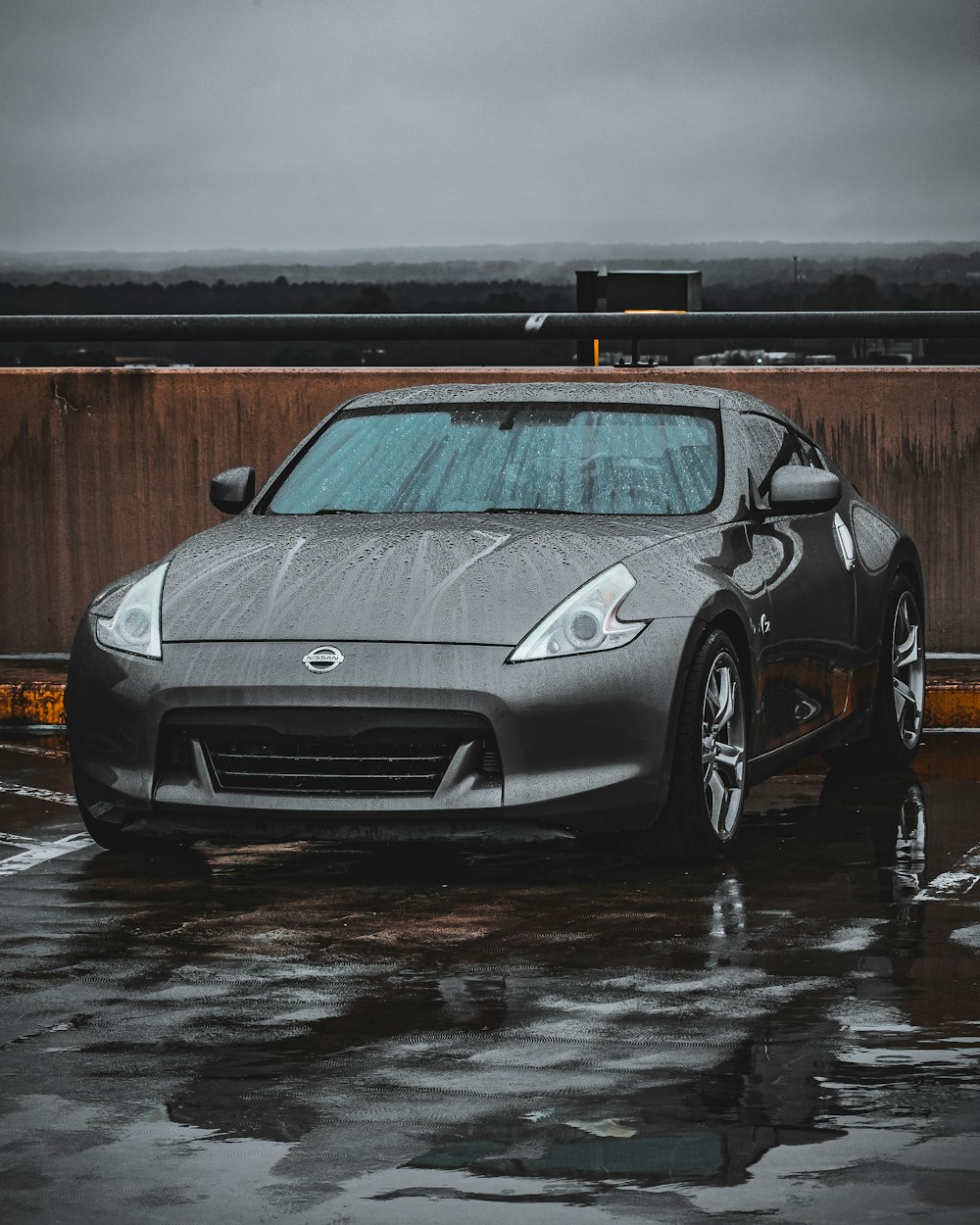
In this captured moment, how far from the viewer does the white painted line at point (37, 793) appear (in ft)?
29.3

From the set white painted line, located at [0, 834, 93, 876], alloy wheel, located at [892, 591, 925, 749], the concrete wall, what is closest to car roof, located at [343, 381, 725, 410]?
alloy wheel, located at [892, 591, 925, 749]

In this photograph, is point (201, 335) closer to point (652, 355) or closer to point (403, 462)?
point (652, 355)

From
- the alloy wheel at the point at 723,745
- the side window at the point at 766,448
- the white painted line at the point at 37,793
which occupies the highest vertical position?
the side window at the point at 766,448

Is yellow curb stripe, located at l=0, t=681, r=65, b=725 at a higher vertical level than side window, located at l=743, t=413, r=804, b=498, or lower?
lower

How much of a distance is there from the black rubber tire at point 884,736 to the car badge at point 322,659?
9.07 ft

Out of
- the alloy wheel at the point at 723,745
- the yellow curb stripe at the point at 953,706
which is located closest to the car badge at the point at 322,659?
the alloy wheel at the point at 723,745

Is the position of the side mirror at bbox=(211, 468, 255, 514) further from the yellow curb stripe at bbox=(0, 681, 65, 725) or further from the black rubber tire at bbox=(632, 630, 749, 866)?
the yellow curb stripe at bbox=(0, 681, 65, 725)

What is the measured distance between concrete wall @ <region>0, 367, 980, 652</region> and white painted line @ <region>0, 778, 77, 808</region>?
267cm

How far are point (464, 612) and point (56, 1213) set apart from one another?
126 inches

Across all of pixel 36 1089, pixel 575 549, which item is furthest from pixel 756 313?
pixel 36 1089

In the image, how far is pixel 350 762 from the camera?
23.1ft

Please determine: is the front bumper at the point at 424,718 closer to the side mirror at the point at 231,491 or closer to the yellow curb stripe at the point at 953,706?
the side mirror at the point at 231,491

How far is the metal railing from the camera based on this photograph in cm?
1147

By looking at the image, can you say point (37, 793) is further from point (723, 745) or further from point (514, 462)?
point (723, 745)
